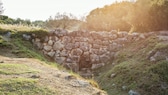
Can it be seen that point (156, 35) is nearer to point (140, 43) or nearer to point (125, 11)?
point (140, 43)

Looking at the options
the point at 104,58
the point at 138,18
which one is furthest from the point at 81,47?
the point at 138,18

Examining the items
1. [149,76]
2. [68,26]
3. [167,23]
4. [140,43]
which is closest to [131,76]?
[149,76]

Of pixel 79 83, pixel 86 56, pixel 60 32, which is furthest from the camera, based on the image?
pixel 60 32

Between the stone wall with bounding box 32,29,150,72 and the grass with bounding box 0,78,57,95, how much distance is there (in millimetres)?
5753

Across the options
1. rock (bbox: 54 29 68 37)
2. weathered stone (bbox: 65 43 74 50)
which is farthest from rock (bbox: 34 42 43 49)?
weathered stone (bbox: 65 43 74 50)

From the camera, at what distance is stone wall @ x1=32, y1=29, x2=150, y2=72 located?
40.3 ft

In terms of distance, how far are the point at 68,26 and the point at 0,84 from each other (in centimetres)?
1363

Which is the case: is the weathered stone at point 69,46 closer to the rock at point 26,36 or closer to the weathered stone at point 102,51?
the weathered stone at point 102,51

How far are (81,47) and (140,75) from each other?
3.87 meters

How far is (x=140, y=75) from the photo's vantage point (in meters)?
9.22

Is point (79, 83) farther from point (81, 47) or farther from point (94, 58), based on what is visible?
point (81, 47)

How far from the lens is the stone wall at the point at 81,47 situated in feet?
40.3

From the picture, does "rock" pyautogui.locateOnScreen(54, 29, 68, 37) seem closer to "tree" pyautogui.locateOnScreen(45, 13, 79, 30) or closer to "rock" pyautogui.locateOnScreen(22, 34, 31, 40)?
"rock" pyautogui.locateOnScreen(22, 34, 31, 40)

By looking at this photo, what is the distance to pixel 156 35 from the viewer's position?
1232 cm
